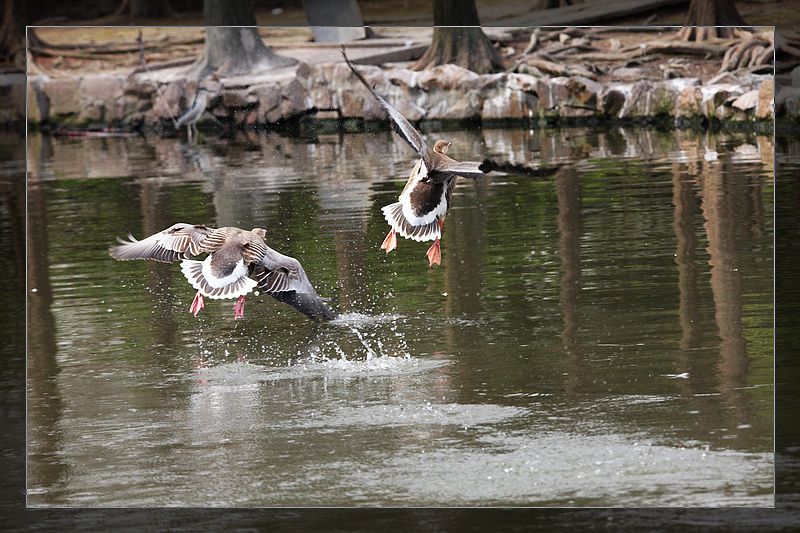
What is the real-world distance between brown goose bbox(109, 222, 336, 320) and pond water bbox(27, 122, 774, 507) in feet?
0.50

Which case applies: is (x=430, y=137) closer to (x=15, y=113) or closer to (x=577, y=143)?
(x=577, y=143)

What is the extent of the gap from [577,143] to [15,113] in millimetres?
2965

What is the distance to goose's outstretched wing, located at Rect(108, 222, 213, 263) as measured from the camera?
6832 mm

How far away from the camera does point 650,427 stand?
6.29 metres

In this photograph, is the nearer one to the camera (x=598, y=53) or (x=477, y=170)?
(x=477, y=170)

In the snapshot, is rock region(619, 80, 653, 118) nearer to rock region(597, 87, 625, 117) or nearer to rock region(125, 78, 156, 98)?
rock region(597, 87, 625, 117)

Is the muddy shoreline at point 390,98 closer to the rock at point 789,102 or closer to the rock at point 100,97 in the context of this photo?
the rock at point 100,97

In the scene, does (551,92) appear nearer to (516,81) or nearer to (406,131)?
(516,81)

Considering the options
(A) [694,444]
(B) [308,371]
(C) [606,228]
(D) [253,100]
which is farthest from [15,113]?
(A) [694,444]

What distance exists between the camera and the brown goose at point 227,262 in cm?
666

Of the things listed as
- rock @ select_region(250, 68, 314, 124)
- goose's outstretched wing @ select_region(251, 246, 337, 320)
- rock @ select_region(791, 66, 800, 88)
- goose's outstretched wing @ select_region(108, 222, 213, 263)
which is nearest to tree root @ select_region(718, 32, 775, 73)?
rock @ select_region(791, 66, 800, 88)

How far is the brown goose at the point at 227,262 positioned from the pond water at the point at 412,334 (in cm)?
15

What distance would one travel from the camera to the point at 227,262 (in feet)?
21.9

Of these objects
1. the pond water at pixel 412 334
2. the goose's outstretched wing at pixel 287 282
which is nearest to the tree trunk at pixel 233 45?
the pond water at pixel 412 334
